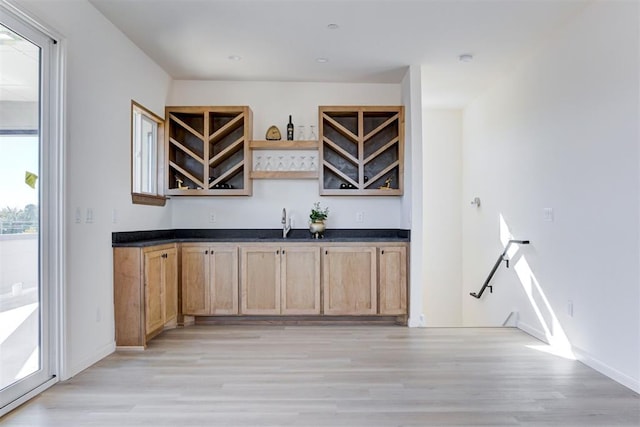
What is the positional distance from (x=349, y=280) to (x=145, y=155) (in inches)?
98.8

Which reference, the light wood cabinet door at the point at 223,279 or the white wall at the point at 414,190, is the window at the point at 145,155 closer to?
the light wood cabinet door at the point at 223,279

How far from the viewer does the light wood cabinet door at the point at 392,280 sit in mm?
4707

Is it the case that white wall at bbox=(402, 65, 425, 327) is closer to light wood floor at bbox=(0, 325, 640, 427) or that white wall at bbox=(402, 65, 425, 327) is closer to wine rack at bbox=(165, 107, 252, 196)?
light wood floor at bbox=(0, 325, 640, 427)

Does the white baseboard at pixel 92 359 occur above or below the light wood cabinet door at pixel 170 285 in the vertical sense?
below

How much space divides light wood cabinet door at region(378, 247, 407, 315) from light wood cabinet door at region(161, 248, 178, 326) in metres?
2.09

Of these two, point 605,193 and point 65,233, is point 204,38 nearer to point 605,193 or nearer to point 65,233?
point 65,233

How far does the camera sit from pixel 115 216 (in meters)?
3.81

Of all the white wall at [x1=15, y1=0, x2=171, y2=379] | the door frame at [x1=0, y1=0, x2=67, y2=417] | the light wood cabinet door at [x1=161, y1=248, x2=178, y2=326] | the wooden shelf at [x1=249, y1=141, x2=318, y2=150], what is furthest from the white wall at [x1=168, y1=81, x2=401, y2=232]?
the door frame at [x1=0, y1=0, x2=67, y2=417]

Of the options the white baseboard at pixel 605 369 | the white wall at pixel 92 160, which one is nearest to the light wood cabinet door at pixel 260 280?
the white wall at pixel 92 160

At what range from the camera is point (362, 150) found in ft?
16.4

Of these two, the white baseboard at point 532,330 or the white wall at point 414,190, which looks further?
the white wall at point 414,190

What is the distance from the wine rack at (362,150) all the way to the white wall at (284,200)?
189mm

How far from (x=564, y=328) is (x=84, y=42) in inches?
171

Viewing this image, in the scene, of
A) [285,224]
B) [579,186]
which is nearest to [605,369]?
[579,186]
